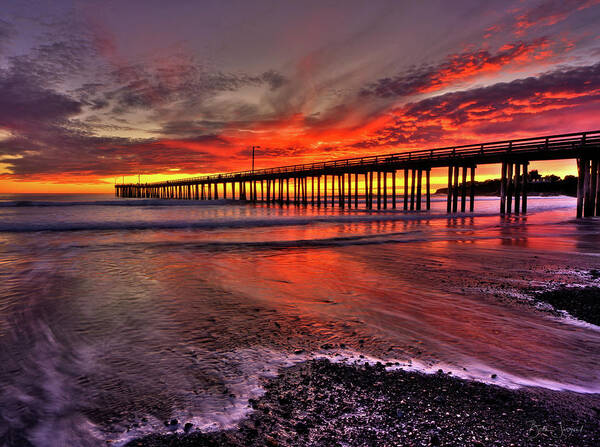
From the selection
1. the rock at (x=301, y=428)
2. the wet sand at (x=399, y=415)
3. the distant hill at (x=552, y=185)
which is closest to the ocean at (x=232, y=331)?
the wet sand at (x=399, y=415)

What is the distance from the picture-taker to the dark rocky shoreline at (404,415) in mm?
2328

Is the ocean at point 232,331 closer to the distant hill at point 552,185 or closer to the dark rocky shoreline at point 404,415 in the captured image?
the dark rocky shoreline at point 404,415

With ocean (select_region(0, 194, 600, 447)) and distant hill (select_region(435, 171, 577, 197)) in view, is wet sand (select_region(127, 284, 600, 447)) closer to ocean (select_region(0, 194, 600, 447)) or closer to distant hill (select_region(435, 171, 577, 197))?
ocean (select_region(0, 194, 600, 447))

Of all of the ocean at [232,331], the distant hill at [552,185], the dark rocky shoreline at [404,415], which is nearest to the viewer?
the dark rocky shoreline at [404,415]

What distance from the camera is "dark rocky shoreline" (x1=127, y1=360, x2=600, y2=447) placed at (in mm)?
2328

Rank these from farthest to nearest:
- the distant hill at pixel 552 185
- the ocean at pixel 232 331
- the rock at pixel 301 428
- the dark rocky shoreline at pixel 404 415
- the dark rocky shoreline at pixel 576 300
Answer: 1. the distant hill at pixel 552 185
2. the dark rocky shoreline at pixel 576 300
3. the ocean at pixel 232 331
4. the rock at pixel 301 428
5. the dark rocky shoreline at pixel 404 415

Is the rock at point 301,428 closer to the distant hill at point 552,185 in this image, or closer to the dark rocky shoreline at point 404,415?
the dark rocky shoreline at point 404,415

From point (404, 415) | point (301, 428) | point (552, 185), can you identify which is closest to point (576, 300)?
point (404, 415)

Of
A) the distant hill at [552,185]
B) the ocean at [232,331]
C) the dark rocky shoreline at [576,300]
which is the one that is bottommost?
the ocean at [232,331]

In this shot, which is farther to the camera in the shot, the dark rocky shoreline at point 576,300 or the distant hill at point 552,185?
the distant hill at point 552,185

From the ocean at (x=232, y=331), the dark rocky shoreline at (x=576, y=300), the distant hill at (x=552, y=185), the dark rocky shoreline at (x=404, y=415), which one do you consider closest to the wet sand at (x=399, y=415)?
the dark rocky shoreline at (x=404, y=415)

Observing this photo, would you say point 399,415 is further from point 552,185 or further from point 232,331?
point 552,185

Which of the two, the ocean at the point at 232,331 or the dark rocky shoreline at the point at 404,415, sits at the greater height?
the dark rocky shoreline at the point at 404,415

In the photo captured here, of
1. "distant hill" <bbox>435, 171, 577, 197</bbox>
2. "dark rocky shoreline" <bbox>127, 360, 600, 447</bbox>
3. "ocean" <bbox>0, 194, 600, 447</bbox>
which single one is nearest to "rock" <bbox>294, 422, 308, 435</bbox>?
"dark rocky shoreline" <bbox>127, 360, 600, 447</bbox>
